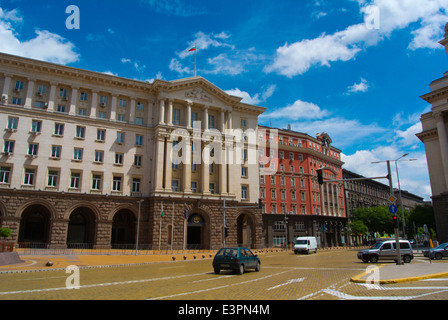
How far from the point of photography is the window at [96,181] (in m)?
42.2

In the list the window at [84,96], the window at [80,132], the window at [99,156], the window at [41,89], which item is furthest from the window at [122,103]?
the window at [41,89]

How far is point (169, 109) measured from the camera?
47.0 metres

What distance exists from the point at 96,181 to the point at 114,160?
3.71 metres

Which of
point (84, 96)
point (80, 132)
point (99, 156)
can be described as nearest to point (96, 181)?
point (99, 156)

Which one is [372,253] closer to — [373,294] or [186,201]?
[373,294]

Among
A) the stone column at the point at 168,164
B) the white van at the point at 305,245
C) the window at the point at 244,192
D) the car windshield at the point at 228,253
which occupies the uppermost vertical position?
the stone column at the point at 168,164

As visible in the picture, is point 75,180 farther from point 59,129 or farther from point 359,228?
point 359,228

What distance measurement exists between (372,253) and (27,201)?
3749cm

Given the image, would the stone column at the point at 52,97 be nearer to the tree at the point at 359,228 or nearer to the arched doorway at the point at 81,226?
the arched doorway at the point at 81,226

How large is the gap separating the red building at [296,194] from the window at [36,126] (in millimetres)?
40451

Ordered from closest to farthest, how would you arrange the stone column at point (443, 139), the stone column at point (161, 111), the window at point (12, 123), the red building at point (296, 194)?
1. the window at point (12, 123)
2. the stone column at point (161, 111)
3. the stone column at point (443, 139)
4. the red building at point (296, 194)

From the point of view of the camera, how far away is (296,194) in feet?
227

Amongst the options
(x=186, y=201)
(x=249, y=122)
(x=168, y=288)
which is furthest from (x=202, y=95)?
(x=168, y=288)
